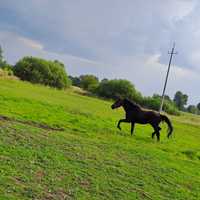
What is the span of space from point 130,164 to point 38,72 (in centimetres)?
7628

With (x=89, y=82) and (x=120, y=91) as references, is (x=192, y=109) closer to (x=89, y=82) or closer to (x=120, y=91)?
(x=89, y=82)

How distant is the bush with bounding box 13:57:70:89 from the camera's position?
84.6 metres

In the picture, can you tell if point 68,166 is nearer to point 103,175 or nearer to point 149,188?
point 103,175

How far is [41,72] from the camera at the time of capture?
86.3 m

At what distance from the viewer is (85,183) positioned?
8.01 meters

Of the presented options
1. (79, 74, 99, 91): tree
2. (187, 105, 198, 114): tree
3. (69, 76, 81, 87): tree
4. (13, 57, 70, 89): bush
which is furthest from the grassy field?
(187, 105, 198, 114): tree

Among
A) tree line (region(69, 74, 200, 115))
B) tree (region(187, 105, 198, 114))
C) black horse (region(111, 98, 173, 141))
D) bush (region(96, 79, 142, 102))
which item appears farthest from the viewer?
tree (region(187, 105, 198, 114))

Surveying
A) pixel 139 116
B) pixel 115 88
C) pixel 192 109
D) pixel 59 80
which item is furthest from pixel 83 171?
pixel 192 109

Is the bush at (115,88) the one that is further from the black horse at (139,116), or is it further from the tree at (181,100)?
the black horse at (139,116)

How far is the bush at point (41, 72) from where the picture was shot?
8462 centimetres


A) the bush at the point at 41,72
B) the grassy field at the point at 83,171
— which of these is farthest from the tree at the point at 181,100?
the grassy field at the point at 83,171

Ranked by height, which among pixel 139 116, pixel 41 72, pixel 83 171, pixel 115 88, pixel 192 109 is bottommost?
pixel 83 171

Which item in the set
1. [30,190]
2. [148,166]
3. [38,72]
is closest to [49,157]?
[30,190]

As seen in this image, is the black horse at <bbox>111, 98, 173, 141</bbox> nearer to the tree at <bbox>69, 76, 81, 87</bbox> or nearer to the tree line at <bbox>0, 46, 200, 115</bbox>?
the tree line at <bbox>0, 46, 200, 115</bbox>
